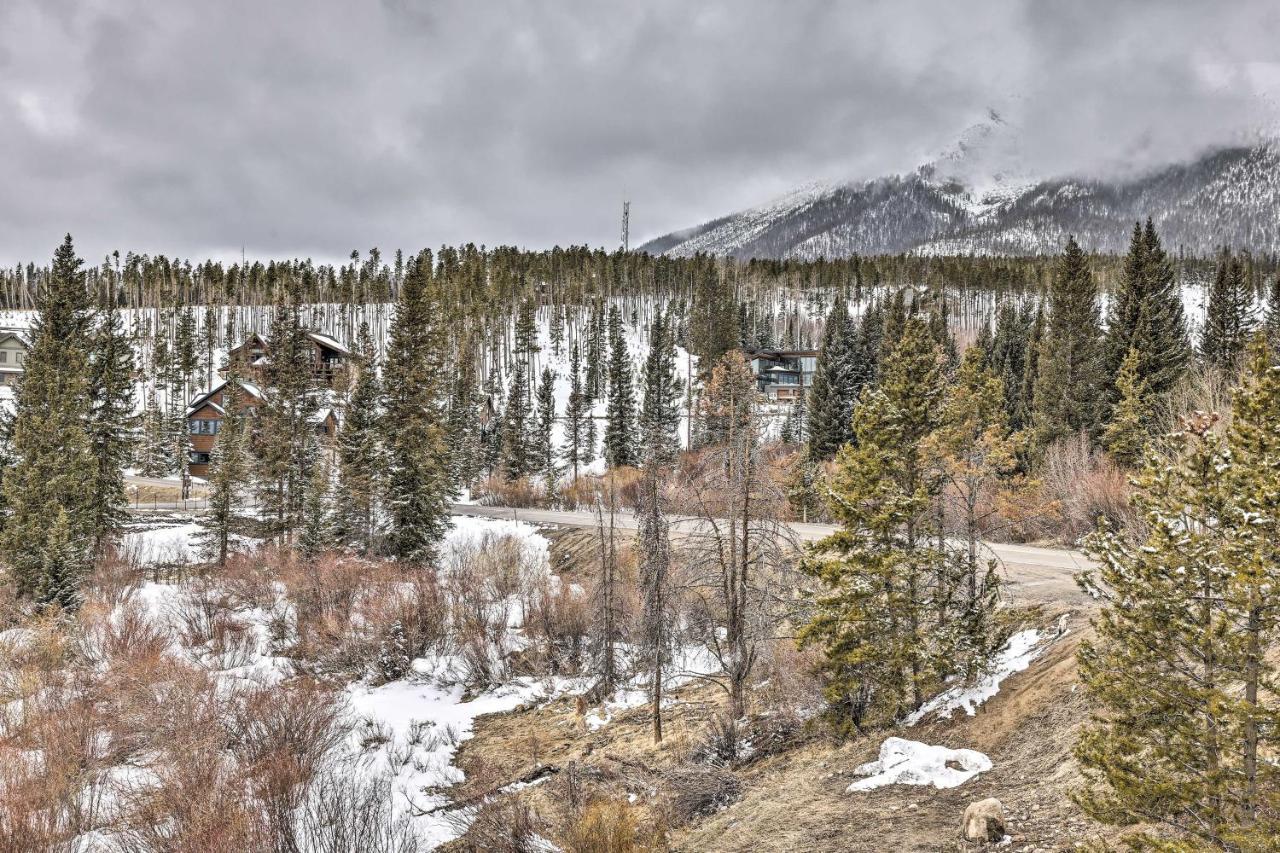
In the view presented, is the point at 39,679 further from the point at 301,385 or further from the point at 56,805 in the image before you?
the point at 301,385

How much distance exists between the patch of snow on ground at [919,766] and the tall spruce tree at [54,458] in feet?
93.6

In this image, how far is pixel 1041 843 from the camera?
26.3ft

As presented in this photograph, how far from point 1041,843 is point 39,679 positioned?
23.9 m

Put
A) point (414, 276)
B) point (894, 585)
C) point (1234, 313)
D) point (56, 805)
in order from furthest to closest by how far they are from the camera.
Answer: point (1234, 313) < point (414, 276) < point (894, 585) < point (56, 805)

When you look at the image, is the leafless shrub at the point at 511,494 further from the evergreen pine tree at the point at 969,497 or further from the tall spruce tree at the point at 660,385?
the evergreen pine tree at the point at 969,497

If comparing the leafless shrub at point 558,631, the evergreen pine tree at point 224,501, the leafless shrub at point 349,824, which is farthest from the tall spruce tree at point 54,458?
the leafless shrub at point 349,824

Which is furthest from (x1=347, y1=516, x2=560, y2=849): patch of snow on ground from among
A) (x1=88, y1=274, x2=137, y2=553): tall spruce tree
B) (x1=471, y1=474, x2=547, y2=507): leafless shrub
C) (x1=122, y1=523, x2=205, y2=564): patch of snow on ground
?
(x1=471, y1=474, x2=547, y2=507): leafless shrub

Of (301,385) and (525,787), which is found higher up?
(301,385)

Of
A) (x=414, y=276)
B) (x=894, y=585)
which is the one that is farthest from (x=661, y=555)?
(x=414, y=276)

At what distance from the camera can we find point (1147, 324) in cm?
3612

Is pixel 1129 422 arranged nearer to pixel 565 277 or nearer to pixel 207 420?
pixel 207 420

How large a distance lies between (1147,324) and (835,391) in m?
22.0

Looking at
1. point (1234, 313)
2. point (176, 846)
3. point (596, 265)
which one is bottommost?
point (176, 846)

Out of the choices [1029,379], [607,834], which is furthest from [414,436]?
[1029,379]
